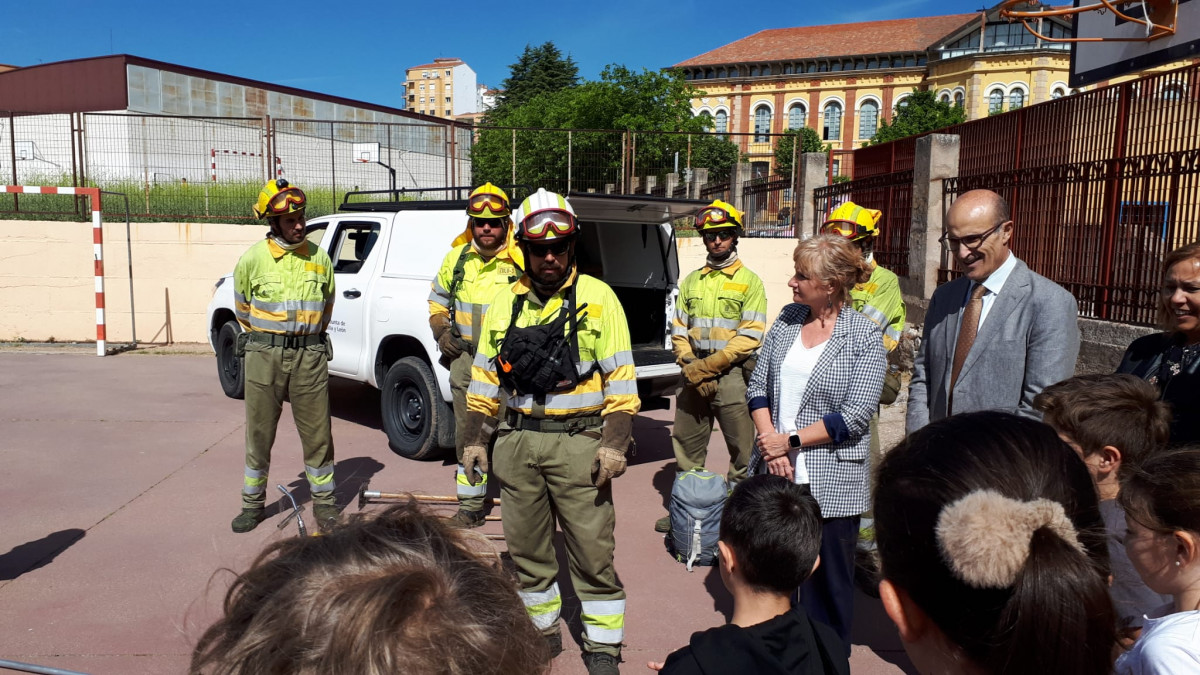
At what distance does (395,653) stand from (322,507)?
4730mm

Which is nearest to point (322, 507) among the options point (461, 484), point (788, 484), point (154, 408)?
point (461, 484)

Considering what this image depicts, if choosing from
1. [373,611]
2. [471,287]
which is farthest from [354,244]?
[373,611]

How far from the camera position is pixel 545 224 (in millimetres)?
3527

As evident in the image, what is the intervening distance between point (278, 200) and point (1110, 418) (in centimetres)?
457

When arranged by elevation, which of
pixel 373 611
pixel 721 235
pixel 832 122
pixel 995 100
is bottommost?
pixel 373 611

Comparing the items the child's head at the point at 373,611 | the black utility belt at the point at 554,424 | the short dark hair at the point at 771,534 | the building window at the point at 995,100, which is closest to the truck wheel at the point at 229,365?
the black utility belt at the point at 554,424

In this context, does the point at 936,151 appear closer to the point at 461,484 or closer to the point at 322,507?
the point at 461,484

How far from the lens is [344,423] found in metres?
8.23

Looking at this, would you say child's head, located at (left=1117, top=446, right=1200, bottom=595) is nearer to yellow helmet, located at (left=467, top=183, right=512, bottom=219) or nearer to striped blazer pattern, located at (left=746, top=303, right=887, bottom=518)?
striped blazer pattern, located at (left=746, top=303, right=887, bottom=518)

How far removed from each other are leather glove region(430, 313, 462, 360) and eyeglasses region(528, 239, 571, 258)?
2082mm

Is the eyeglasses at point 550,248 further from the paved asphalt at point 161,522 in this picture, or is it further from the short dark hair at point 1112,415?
the short dark hair at point 1112,415

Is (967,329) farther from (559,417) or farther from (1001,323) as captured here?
(559,417)

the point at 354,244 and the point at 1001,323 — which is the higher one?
the point at 354,244

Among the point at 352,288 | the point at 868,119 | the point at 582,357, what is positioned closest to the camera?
the point at 582,357
